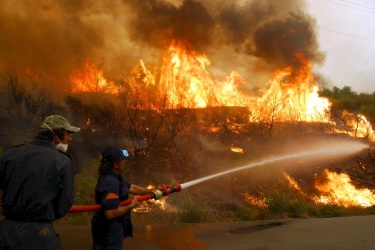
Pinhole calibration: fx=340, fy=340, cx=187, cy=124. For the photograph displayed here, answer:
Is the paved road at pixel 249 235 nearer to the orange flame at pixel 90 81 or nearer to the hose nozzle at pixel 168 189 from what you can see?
the hose nozzle at pixel 168 189

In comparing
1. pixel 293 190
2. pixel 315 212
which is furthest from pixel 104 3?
pixel 315 212

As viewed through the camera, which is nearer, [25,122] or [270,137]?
[25,122]

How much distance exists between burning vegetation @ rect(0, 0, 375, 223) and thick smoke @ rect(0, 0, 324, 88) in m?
0.05

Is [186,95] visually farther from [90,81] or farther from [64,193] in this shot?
[64,193]

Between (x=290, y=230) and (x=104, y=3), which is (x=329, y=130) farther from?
(x=104, y=3)

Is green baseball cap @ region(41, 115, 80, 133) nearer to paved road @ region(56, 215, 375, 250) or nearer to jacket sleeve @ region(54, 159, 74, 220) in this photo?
jacket sleeve @ region(54, 159, 74, 220)

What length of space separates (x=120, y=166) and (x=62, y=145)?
0.71 meters

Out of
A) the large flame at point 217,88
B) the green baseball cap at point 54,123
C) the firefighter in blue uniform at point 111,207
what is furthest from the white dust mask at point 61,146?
the large flame at point 217,88

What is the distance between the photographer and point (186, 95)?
15.0 m

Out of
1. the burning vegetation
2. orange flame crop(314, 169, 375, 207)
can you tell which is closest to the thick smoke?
the burning vegetation

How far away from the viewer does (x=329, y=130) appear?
1639 cm

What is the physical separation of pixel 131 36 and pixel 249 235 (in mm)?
11940

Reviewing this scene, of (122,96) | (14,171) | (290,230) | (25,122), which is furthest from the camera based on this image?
(122,96)

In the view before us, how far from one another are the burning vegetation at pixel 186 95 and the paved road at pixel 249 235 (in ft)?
6.39
